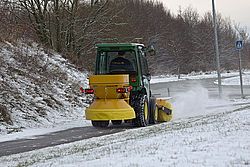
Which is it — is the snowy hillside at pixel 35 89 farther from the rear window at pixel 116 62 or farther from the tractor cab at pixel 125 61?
the tractor cab at pixel 125 61

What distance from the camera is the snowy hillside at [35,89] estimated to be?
1753 centimetres

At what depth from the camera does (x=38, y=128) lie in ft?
55.3

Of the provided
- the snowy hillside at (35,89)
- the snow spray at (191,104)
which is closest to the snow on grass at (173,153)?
the snowy hillside at (35,89)

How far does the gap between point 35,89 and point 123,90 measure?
6.76 metres

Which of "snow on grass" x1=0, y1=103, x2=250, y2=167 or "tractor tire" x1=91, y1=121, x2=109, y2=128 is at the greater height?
"snow on grass" x1=0, y1=103, x2=250, y2=167

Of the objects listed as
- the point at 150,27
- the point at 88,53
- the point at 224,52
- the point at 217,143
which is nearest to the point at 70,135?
the point at 217,143

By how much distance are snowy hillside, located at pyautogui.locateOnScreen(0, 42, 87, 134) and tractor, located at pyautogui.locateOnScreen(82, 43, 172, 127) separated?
2769 mm

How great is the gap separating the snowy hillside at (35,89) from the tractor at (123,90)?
Answer: 2769 millimetres

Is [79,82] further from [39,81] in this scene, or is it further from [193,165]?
[193,165]

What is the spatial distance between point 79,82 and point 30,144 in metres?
13.0

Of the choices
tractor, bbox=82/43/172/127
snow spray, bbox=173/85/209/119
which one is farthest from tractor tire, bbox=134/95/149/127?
snow spray, bbox=173/85/209/119

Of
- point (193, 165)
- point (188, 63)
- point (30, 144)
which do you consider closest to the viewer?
point (193, 165)

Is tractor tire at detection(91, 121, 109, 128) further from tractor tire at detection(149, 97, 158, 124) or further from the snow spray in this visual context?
the snow spray

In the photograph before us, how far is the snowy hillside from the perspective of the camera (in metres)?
17.5
